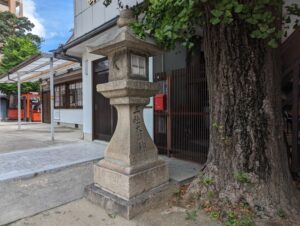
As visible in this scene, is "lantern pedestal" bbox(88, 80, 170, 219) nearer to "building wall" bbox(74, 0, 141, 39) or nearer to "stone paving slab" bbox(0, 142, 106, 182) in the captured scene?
"stone paving slab" bbox(0, 142, 106, 182)

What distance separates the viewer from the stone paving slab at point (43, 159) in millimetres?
4469

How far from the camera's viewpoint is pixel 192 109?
5.02 m

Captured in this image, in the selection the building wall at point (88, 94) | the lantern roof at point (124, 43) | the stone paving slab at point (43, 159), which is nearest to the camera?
the lantern roof at point (124, 43)

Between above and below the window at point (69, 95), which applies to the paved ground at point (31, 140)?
below

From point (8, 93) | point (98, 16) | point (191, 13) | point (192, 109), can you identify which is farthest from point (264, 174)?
point (8, 93)

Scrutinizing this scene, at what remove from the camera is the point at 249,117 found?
2.80 meters

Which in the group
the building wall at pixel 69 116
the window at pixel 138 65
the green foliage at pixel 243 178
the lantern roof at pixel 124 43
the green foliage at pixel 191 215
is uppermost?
the lantern roof at pixel 124 43

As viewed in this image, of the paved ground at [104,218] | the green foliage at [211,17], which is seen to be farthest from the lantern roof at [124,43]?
the paved ground at [104,218]

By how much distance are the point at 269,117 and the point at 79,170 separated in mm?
3446

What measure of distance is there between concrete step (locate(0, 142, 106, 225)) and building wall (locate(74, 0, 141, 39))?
12.4 feet

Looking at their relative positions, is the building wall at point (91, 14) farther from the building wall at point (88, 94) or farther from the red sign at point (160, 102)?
the red sign at point (160, 102)

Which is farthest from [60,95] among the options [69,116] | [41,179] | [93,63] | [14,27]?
[14,27]

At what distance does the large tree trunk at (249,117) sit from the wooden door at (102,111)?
179 inches

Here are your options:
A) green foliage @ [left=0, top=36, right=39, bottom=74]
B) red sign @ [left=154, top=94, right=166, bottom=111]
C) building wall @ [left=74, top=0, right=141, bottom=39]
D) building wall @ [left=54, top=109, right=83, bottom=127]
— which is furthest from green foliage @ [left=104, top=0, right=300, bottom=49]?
green foliage @ [left=0, top=36, right=39, bottom=74]
